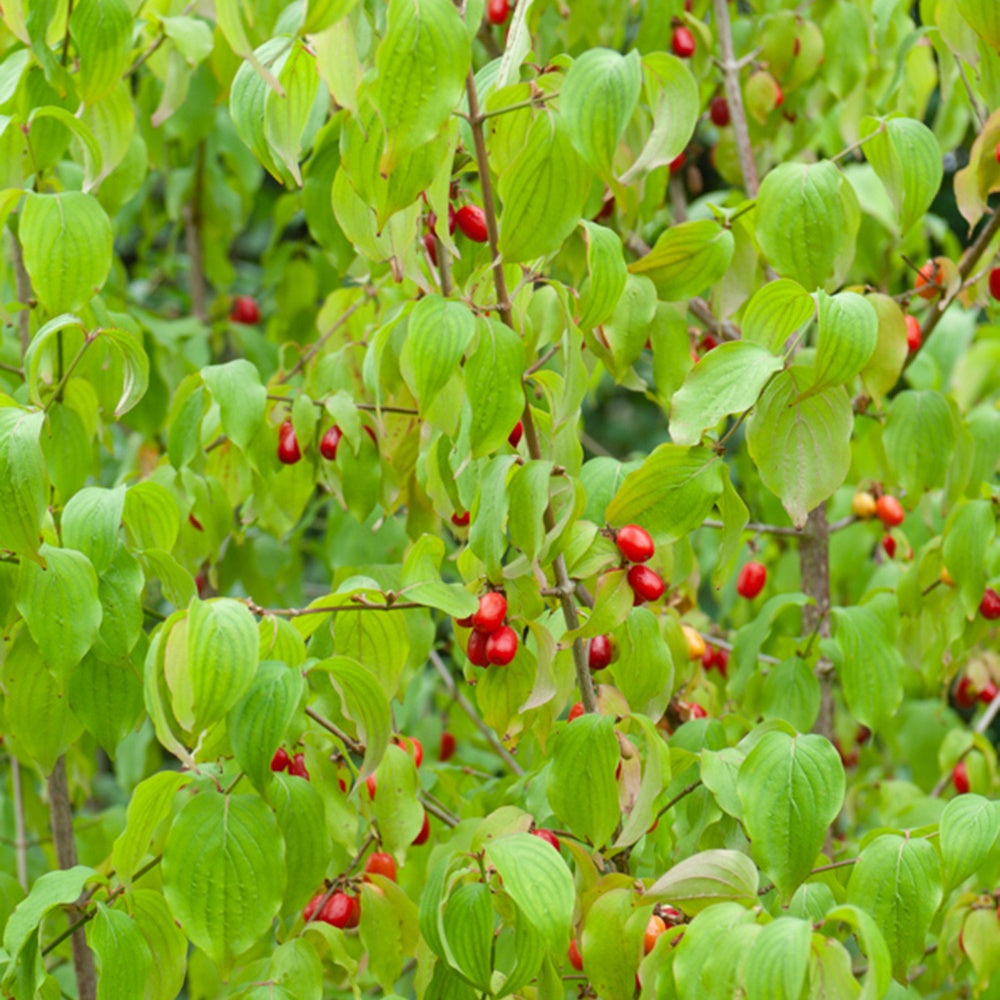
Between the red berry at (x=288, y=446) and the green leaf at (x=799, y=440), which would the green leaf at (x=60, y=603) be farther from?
the green leaf at (x=799, y=440)

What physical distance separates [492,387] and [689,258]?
0.40m

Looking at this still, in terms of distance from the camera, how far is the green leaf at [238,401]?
1637 mm

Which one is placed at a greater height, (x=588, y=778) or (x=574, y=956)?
(x=588, y=778)

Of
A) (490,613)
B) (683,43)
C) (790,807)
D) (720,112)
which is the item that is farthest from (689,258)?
(720,112)

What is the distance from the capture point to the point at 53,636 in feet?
4.41

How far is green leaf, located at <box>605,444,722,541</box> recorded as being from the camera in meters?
1.33

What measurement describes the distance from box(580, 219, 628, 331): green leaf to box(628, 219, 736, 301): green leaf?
7.4 inches

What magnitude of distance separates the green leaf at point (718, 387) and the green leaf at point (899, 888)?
42cm

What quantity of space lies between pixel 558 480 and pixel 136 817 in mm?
504

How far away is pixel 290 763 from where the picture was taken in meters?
1.42

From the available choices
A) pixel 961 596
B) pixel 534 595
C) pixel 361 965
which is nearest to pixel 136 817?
pixel 534 595

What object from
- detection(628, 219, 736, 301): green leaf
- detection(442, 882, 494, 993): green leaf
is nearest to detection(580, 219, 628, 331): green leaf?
detection(628, 219, 736, 301): green leaf

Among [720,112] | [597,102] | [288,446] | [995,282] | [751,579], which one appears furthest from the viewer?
[720,112]

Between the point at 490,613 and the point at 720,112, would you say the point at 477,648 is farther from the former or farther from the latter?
the point at 720,112
